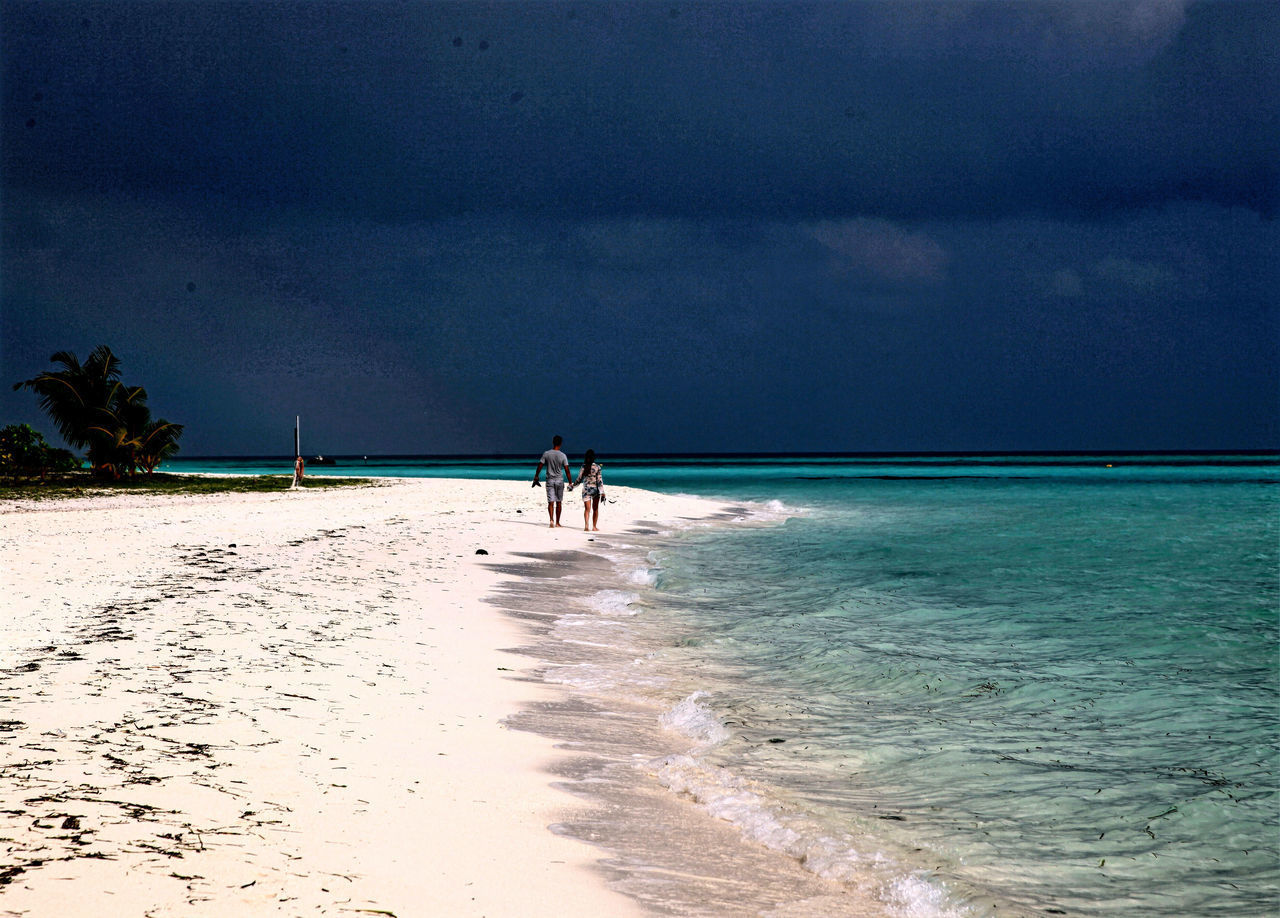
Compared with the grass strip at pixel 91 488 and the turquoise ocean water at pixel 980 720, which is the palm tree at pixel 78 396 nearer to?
the grass strip at pixel 91 488

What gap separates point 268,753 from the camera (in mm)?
5527

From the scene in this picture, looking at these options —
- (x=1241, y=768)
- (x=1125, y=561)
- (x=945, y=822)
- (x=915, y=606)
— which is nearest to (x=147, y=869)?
(x=945, y=822)

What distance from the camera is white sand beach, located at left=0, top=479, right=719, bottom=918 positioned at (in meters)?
3.84

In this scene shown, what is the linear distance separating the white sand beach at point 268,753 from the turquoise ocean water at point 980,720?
145cm

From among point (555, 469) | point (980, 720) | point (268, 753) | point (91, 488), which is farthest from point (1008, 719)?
point (91, 488)

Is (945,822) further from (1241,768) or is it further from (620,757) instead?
(1241,768)

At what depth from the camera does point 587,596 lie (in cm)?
1409

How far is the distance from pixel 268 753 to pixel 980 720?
19.8ft

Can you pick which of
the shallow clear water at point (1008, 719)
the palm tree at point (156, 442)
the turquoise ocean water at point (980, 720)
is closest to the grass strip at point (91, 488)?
the palm tree at point (156, 442)

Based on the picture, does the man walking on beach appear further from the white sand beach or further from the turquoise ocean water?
the white sand beach

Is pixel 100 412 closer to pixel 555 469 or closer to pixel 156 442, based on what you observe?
pixel 156 442

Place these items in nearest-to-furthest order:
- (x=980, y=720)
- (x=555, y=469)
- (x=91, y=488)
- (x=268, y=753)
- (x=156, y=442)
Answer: (x=268, y=753) < (x=980, y=720) < (x=555, y=469) < (x=91, y=488) < (x=156, y=442)

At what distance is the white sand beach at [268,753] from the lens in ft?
12.6

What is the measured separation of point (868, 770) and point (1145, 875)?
1967 millimetres
